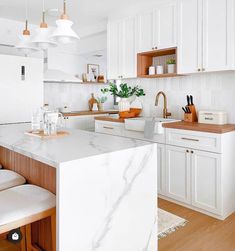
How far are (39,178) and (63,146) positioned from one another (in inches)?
14.3

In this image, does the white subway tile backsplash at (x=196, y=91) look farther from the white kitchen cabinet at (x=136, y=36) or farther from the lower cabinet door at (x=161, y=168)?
the lower cabinet door at (x=161, y=168)

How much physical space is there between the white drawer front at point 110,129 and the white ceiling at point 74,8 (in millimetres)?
1675

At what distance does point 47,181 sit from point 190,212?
1684 millimetres

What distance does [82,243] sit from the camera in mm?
1483

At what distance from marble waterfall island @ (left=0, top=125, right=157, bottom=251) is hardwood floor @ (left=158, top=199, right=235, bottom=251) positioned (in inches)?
17.5

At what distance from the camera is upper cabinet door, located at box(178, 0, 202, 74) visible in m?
2.99

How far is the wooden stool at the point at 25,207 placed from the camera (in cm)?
138

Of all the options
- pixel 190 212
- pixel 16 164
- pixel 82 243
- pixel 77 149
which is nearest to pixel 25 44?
pixel 16 164

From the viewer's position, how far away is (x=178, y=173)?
2986mm

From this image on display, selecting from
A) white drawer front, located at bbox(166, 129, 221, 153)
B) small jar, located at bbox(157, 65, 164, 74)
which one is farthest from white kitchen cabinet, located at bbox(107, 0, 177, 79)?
white drawer front, located at bbox(166, 129, 221, 153)

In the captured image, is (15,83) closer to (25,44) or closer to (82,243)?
(25,44)

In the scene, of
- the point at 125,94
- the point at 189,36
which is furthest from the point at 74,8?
the point at 189,36

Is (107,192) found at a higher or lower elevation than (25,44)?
lower

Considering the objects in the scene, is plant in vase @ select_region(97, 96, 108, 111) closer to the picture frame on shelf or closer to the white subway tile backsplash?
the picture frame on shelf
